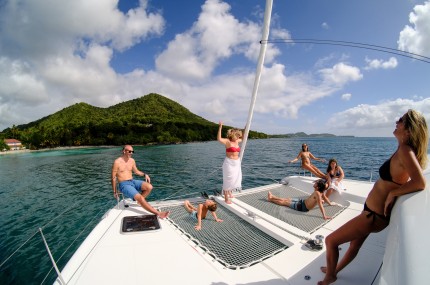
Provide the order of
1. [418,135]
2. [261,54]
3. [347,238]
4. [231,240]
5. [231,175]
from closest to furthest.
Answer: [418,135]
[347,238]
[231,240]
[231,175]
[261,54]

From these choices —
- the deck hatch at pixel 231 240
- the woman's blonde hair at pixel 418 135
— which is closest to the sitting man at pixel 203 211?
the deck hatch at pixel 231 240

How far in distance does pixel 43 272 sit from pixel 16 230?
3.88 m

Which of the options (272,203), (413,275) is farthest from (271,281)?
(272,203)

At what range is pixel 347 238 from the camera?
2086 mm

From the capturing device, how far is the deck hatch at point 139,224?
377cm

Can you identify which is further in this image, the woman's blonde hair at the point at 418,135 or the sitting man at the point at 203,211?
the sitting man at the point at 203,211

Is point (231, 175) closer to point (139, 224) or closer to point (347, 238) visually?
point (139, 224)

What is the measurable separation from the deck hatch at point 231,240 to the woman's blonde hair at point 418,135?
2205 mm

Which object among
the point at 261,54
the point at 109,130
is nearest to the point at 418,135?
the point at 261,54

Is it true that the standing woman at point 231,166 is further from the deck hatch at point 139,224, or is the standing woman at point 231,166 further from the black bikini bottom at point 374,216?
the black bikini bottom at point 374,216

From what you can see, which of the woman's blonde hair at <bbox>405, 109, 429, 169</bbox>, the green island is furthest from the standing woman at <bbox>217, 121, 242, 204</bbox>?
the green island

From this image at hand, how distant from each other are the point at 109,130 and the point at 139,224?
348 feet

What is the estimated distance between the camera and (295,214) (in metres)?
4.57

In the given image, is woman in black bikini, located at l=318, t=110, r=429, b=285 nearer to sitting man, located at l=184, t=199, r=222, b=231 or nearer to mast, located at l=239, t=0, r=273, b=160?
Result: sitting man, located at l=184, t=199, r=222, b=231
